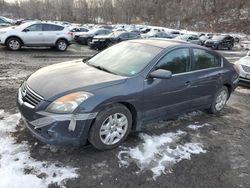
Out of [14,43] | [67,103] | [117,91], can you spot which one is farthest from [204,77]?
[14,43]

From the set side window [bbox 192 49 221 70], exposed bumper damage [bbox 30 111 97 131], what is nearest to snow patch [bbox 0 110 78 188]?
exposed bumper damage [bbox 30 111 97 131]

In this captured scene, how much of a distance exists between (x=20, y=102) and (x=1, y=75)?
495 centimetres

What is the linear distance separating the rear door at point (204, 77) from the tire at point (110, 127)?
153 cm

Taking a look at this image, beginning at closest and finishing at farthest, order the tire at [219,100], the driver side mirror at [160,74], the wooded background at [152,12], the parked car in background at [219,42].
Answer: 1. the driver side mirror at [160,74]
2. the tire at [219,100]
3. the parked car in background at [219,42]
4. the wooded background at [152,12]

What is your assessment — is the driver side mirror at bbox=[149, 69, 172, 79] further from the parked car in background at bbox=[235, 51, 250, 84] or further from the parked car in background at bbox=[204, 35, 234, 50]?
the parked car in background at bbox=[204, 35, 234, 50]

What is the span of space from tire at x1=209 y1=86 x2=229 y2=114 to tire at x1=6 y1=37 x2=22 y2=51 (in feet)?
36.5

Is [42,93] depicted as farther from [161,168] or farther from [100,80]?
[161,168]

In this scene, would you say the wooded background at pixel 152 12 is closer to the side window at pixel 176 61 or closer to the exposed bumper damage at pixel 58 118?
the side window at pixel 176 61

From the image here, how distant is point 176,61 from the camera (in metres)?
4.83

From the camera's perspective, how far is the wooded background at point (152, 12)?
56809 mm

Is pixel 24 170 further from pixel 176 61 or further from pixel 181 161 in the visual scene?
pixel 176 61

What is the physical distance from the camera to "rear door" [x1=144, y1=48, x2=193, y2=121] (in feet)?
14.3

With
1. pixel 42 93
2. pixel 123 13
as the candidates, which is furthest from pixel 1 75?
pixel 123 13

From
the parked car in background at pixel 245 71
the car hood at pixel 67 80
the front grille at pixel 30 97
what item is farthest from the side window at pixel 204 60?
the parked car in background at pixel 245 71
